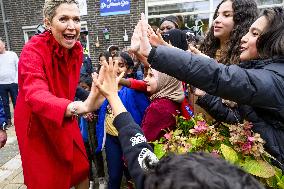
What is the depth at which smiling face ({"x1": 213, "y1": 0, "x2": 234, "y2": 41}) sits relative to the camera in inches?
98.2

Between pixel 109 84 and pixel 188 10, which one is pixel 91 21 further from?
pixel 109 84

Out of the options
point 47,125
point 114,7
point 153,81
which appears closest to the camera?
point 47,125

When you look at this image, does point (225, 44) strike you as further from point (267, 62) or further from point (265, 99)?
point (265, 99)

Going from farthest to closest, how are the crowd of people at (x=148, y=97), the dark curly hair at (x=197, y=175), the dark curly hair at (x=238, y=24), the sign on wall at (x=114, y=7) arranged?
the sign on wall at (x=114, y=7)
the dark curly hair at (x=238, y=24)
the crowd of people at (x=148, y=97)
the dark curly hair at (x=197, y=175)

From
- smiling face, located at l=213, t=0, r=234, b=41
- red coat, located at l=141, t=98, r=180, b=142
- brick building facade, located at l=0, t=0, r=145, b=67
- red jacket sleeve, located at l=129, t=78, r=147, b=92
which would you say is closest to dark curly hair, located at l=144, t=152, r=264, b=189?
red coat, located at l=141, t=98, r=180, b=142

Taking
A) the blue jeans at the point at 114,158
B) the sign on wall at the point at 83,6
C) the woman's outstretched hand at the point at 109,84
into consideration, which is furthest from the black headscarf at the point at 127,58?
the sign on wall at the point at 83,6

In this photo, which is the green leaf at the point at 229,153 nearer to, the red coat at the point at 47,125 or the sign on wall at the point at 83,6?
the red coat at the point at 47,125

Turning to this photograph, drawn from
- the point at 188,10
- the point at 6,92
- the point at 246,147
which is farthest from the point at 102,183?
the point at 188,10

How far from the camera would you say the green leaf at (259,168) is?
4.57 feet

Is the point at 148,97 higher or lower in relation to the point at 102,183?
higher

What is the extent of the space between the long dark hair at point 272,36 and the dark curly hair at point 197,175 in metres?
0.91

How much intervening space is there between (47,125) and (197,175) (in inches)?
65.4

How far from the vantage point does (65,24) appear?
2.25 meters

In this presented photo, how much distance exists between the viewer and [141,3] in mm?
9656
